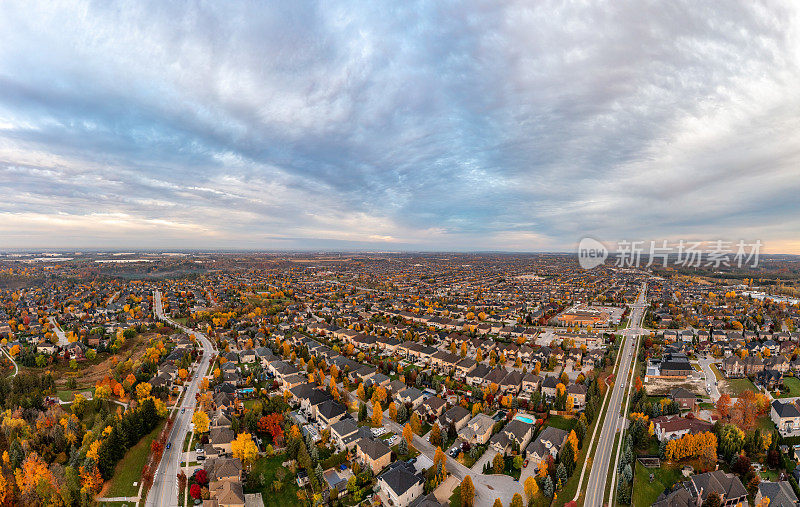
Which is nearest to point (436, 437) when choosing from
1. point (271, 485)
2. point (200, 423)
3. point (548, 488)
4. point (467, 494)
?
point (467, 494)

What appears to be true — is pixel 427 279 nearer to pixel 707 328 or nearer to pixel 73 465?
pixel 707 328

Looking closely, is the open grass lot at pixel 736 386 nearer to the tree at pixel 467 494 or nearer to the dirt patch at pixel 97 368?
the tree at pixel 467 494

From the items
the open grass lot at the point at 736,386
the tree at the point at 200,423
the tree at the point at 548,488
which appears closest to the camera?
the tree at the point at 548,488

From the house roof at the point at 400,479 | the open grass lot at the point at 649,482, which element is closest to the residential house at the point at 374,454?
the house roof at the point at 400,479

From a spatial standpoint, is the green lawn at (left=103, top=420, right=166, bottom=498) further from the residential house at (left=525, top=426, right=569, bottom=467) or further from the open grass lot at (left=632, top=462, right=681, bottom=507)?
the open grass lot at (left=632, top=462, right=681, bottom=507)

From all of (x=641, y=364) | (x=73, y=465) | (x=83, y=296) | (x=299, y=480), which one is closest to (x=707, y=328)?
(x=641, y=364)

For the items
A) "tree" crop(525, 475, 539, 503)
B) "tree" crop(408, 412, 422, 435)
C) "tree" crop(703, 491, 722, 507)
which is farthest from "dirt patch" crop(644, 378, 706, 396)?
"tree" crop(408, 412, 422, 435)
